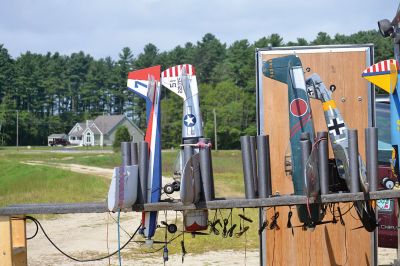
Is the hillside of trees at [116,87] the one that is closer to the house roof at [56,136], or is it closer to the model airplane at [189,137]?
the house roof at [56,136]

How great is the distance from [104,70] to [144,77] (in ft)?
307

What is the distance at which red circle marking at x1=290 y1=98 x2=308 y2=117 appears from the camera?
5.31 metres

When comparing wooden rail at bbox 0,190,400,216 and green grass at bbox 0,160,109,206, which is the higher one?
wooden rail at bbox 0,190,400,216

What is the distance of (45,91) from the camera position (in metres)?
95.5

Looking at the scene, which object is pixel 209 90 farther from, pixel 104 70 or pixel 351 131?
pixel 351 131

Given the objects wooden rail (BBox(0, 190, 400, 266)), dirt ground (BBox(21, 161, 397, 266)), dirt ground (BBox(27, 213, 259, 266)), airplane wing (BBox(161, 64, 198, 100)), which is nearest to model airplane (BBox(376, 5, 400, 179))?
wooden rail (BBox(0, 190, 400, 266))

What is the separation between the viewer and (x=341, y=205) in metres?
6.28

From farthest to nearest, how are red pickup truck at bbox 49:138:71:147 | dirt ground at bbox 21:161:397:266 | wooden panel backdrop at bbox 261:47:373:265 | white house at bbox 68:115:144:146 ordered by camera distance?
1. red pickup truck at bbox 49:138:71:147
2. white house at bbox 68:115:144:146
3. dirt ground at bbox 21:161:397:266
4. wooden panel backdrop at bbox 261:47:373:265

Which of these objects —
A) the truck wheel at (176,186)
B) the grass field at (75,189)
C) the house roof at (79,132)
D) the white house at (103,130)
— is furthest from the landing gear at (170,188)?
the house roof at (79,132)

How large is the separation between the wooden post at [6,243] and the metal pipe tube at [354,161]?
98.5 inches

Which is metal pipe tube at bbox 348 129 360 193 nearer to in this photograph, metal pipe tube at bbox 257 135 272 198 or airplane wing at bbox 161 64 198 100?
metal pipe tube at bbox 257 135 272 198

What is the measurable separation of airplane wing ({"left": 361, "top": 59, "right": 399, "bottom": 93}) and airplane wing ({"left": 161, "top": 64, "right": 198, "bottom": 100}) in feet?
5.00

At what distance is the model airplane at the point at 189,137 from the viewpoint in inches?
172

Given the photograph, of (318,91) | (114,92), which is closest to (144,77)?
(318,91)
